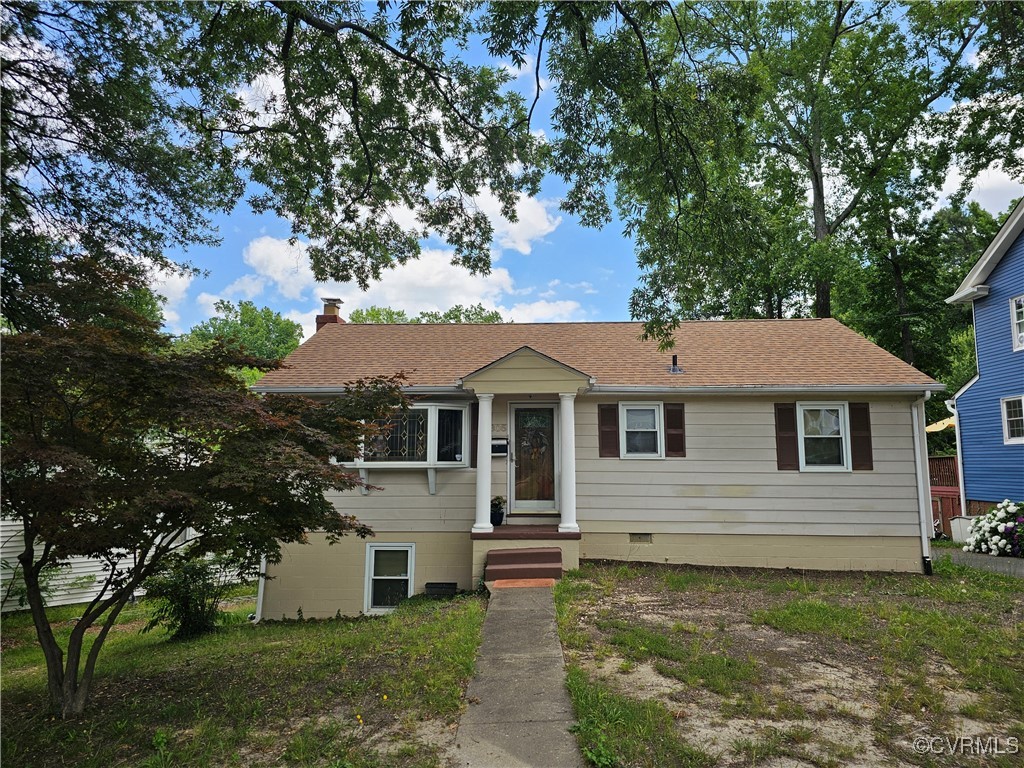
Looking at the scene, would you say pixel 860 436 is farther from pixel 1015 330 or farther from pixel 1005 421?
pixel 1015 330

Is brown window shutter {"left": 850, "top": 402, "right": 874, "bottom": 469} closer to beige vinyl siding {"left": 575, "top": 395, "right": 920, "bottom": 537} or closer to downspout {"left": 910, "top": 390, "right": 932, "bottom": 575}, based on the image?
beige vinyl siding {"left": 575, "top": 395, "right": 920, "bottom": 537}

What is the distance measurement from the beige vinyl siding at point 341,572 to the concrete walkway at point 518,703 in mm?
3290

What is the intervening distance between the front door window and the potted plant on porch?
0.33m

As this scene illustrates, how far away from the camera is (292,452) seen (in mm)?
4609

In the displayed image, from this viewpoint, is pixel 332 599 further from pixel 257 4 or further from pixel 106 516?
pixel 257 4

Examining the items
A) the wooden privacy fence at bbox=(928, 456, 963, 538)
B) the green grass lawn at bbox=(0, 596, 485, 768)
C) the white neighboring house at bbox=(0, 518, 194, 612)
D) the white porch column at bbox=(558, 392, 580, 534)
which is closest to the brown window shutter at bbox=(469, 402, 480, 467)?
the white porch column at bbox=(558, 392, 580, 534)

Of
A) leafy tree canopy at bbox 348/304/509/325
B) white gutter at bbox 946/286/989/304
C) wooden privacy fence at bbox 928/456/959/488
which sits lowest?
wooden privacy fence at bbox 928/456/959/488

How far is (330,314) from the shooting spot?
43.8ft

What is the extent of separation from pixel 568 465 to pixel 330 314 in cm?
755

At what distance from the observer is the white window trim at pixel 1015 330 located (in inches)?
523

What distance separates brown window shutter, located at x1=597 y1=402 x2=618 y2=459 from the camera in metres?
9.55

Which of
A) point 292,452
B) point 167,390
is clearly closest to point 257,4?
point 167,390

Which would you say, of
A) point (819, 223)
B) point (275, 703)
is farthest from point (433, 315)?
point (275, 703)

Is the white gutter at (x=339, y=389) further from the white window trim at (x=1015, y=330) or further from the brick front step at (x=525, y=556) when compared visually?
the white window trim at (x=1015, y=330)
